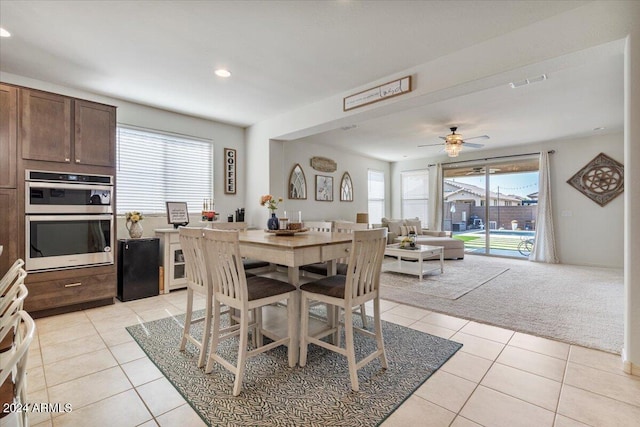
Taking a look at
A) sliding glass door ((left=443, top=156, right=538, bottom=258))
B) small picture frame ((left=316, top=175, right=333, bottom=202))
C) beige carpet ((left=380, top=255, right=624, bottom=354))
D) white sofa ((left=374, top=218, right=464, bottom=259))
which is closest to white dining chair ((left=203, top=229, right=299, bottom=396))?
beige carpet ((left=380, top=255, right=624, bottom=354))

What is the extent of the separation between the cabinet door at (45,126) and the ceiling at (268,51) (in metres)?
0.37

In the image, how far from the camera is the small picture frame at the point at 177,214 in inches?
168

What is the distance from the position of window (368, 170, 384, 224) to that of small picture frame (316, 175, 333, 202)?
1.82 meters

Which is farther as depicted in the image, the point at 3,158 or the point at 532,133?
the point at 532,133

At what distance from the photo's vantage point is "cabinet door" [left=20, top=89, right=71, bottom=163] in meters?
2.96

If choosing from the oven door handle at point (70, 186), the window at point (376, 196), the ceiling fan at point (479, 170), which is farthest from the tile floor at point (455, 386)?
the window at point (376, 196)

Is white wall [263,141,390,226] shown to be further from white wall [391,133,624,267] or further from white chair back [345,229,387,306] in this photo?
white wall [391,133,624,267]

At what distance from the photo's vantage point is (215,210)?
4.98 m

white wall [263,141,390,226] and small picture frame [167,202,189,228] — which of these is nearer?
small picture frame [167,202,189,228]

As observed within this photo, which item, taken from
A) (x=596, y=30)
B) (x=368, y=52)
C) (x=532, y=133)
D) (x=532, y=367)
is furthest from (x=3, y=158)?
(x=532, y=133)

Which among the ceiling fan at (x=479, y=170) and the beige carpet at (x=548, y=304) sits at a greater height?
the ceiling fan at (x=479, y=170)

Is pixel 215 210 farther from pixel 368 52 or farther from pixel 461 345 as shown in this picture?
pixel 461 345

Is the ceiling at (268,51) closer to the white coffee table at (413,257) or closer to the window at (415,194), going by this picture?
the white coffee table at (413,257)

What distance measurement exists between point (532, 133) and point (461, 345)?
5.20 metres
